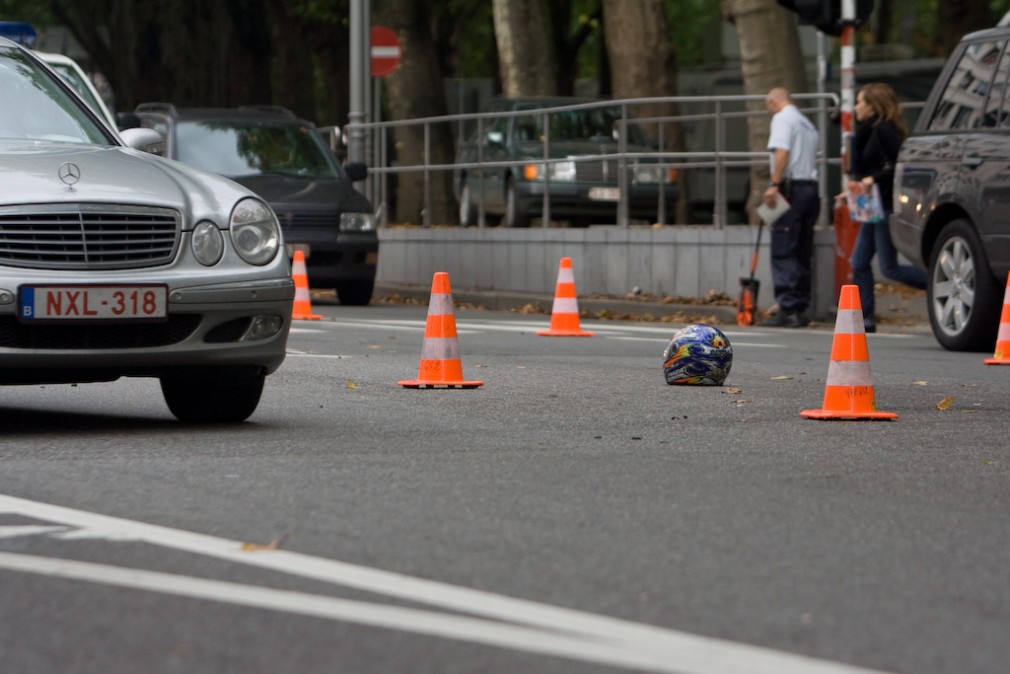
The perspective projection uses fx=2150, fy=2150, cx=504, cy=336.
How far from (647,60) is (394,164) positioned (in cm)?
331

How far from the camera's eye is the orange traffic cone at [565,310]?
15.8 metres

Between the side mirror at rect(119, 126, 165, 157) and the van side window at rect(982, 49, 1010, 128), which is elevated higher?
the van side window at rect(982, 49, 1010, 128)

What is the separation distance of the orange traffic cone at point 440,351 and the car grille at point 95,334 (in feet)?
8.42

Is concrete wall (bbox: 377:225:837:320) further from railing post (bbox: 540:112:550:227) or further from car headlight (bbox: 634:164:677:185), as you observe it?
car headlight (bbox: 634:164:677:185)

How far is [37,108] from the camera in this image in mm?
9109

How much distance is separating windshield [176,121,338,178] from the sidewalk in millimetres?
2169

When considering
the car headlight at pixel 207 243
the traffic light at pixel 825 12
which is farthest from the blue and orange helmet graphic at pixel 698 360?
the traffic light at pixel 825 12

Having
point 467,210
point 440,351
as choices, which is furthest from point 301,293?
point 440,351

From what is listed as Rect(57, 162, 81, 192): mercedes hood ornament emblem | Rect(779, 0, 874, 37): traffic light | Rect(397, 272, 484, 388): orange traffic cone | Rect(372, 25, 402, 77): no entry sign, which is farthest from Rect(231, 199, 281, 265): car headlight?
Rect(372, 25, 402, 77): no entry sign

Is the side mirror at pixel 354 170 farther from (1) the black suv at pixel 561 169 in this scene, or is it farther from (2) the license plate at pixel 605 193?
(2) the license plate at pixel 605 193

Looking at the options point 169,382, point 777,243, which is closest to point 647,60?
point 777,243

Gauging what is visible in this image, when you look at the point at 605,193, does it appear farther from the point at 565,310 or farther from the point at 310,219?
the point at 565,310

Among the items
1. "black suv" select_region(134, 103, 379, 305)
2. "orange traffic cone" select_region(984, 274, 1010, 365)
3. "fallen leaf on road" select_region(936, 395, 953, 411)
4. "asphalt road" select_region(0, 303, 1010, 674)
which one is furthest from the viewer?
"black suv" select_region(134, 103, 379, 305)

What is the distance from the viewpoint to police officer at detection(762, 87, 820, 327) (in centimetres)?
1730
